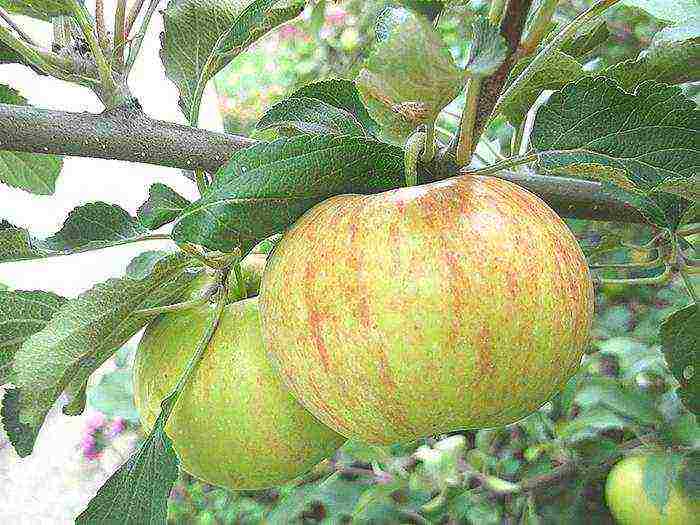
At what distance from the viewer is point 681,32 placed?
0.56 metres

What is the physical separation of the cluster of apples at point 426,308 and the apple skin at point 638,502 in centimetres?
60

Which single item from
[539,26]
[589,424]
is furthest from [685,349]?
[589,424]

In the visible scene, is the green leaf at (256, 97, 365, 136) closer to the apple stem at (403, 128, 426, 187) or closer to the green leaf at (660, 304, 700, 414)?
the apple stem at (403, 128, 426, 187)

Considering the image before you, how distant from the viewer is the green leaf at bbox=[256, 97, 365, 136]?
0.47 meters

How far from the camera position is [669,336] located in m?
0.56

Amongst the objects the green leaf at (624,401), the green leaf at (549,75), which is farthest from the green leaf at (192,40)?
the green leaf at (624,401)

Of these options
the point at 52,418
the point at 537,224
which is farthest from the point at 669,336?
the point at 52,418

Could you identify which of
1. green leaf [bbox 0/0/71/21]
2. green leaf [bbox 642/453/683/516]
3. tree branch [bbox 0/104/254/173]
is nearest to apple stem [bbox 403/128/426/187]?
tree branch [bbox 0/104/254/173]

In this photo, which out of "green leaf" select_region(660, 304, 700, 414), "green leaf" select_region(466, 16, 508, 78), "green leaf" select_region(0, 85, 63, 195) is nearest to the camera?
"green leaf" select_region(466, 16, 508, 78)

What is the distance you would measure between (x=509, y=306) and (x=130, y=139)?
0.78 ft

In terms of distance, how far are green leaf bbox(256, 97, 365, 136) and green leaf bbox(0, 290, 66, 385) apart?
0.61 ft

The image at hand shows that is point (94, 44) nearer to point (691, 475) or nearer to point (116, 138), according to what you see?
point (116, 138)

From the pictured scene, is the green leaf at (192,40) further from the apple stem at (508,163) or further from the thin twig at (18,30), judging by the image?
the apple stem at (508,163)

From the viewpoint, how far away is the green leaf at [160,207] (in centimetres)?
41
